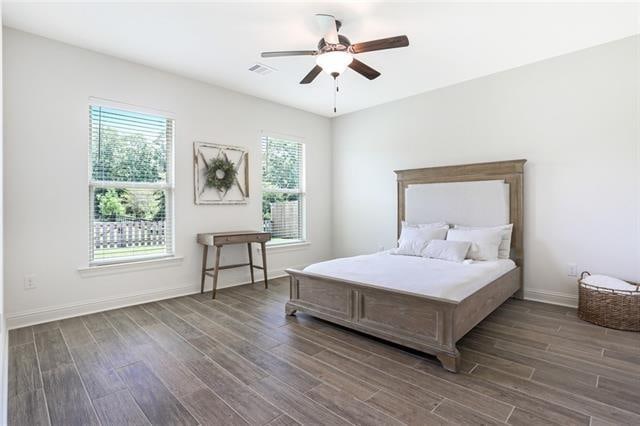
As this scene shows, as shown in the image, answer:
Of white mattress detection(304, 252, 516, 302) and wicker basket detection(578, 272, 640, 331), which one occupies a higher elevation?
white mattress detection(304, 252, 516, 302)

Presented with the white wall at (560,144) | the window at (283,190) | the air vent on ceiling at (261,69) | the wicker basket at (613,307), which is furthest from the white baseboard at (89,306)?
the wicker basket at (613,307)

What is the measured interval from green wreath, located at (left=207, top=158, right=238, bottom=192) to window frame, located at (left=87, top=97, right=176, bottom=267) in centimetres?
48

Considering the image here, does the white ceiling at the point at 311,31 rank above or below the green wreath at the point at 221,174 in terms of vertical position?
above

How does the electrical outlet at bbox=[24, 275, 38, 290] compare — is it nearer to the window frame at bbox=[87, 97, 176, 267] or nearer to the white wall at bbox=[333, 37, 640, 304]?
the window frame at bbox=[87, 97, 176, 267]

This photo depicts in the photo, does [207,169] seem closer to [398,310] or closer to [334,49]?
[334,49]

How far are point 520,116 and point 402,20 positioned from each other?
6.79 ft

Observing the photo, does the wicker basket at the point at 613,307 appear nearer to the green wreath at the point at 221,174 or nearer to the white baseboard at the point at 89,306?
the green wreath at the point at 221,174

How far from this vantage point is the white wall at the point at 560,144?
3336mm

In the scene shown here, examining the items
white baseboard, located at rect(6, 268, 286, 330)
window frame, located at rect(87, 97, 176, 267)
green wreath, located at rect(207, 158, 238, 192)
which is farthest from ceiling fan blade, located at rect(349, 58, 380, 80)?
white baseboard, located at rect(6, 268, 286, 330)

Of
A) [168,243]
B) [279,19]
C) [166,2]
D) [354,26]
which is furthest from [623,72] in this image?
[168,243]

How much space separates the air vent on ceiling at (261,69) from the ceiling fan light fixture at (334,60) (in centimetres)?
128

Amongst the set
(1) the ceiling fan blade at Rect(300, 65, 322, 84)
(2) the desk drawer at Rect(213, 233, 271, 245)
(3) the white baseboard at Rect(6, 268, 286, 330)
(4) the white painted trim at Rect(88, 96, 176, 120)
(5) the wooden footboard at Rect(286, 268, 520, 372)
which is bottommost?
(3) the white baseboard at Rect(6, 268, 286, 330)

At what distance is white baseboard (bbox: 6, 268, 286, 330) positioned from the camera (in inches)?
122

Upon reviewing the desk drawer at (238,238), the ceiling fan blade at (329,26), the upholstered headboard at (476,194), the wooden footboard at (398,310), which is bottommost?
the wooden footboard at (398,310)
